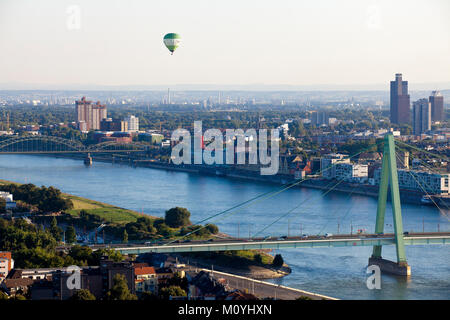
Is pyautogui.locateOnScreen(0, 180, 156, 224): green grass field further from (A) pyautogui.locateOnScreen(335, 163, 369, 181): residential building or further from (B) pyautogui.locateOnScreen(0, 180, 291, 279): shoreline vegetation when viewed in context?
(A) pyautogui.locateOnScreen(335, 163, 369, 181): residential building

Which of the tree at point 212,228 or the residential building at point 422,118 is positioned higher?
the residential building at point 422,118

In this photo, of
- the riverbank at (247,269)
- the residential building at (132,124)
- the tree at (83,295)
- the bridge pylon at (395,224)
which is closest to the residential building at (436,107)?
the residential building at (132,124)

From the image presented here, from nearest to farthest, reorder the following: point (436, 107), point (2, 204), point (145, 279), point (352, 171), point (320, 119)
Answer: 1. point (145, 279)
2. point (2, 204)
3. point (352, 171)
4. point (436, 107)
5. point (320, 119)

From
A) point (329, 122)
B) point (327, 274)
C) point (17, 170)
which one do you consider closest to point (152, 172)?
point (17, 170)

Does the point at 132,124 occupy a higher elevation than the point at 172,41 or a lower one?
lower

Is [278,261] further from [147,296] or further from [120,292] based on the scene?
[120,292]

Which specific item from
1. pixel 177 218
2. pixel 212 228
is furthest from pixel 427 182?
pixel 212 228

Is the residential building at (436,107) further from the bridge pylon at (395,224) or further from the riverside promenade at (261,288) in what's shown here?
the riverside promenade at (261,288)
